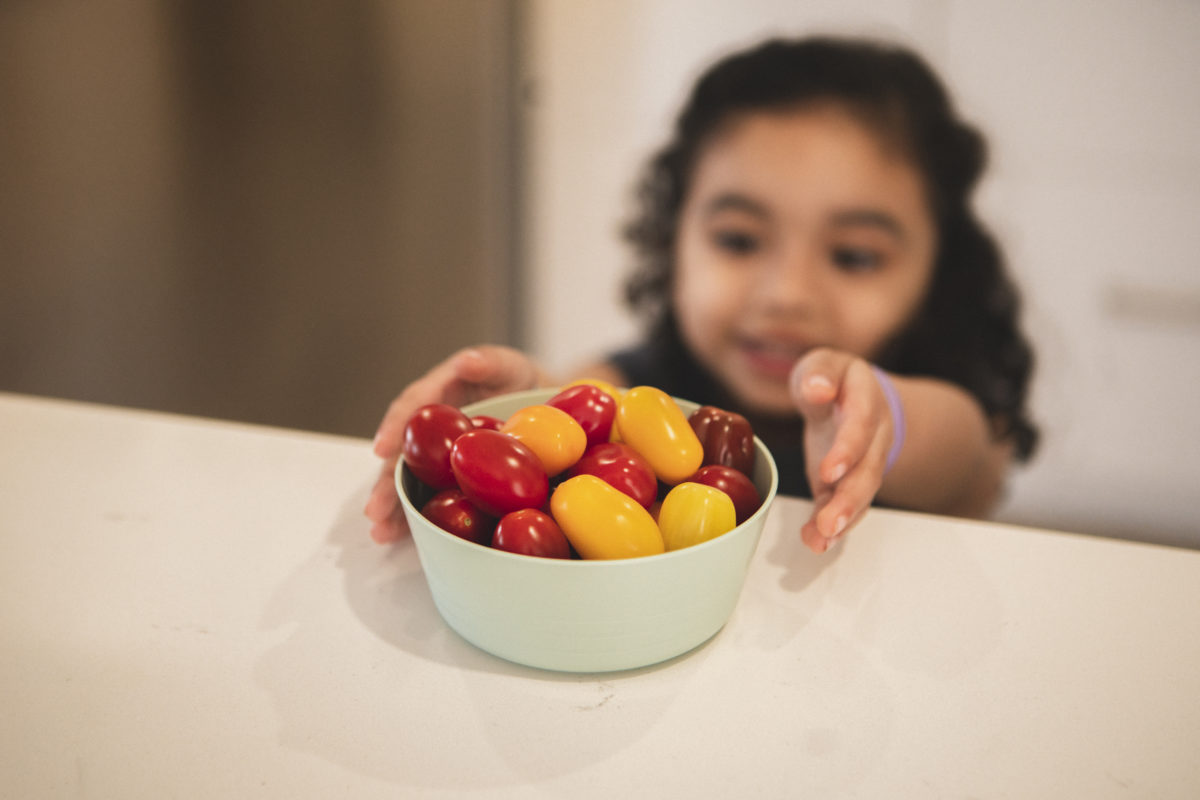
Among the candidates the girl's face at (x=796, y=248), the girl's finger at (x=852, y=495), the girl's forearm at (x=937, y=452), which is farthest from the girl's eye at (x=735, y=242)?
the girl's finger at (x=852, y=495)

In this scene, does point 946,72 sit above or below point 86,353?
above

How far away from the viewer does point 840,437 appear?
1.99 ft

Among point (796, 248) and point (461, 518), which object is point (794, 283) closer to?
point (796, 248)

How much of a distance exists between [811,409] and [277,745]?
0.45 metres

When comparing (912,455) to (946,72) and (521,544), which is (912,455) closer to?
(521,544)

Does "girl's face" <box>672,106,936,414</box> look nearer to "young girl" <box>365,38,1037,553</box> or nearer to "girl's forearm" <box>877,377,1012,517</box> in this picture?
"young girl" <box>365,38,1037,553</box>

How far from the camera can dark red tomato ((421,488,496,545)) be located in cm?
50

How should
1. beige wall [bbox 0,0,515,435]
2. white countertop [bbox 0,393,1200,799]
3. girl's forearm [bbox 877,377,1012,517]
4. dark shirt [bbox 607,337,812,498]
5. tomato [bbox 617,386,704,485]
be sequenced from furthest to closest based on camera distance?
dark shirt [bbox 607,337,812,498] → beige wall [bbox 0,0,515,435] → girl's forearm [bbox 877,377,1012,517] → tomato [bbox 617,386,704,485] → white countertop [bbox 0,393,1200,799]

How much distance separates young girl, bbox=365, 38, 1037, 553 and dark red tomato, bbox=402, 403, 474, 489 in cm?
88

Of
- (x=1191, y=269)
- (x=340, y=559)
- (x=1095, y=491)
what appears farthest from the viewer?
(x=1095, y=491)

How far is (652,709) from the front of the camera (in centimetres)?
47

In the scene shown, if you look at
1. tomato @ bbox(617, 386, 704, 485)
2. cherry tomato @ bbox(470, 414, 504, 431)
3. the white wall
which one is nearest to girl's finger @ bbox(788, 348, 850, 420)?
tomato @ bbox(617, 386, 704, 485)

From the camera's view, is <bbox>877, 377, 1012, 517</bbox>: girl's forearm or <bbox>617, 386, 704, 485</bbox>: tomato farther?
<bbox>877, 377, 1012, 517</bbox>: girl's forearm

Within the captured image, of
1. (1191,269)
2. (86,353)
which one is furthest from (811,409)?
(1191,269)
